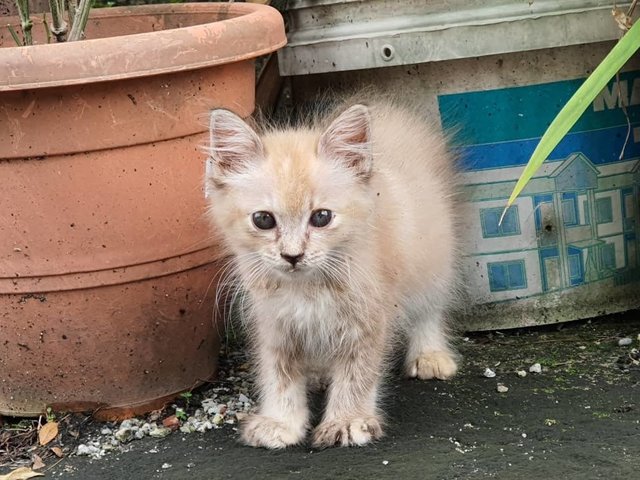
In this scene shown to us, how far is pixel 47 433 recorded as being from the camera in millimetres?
2711

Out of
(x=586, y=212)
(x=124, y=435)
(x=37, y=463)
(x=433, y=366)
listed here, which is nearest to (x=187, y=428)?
(x=124, y=435)

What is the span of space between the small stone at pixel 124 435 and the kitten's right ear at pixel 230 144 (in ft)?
2.61

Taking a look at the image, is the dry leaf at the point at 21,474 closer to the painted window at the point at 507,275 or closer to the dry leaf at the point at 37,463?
the dry leaf at the point at 37,463

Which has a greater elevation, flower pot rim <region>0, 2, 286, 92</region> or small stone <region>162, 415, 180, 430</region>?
flower pot rim <region>0, 2, 286, 92</region>

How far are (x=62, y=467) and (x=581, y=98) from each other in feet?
5.40

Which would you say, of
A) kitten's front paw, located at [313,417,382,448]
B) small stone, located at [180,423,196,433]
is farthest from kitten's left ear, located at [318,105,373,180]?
small stone, located at [180,423,196,433]

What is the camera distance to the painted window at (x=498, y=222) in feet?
10.3

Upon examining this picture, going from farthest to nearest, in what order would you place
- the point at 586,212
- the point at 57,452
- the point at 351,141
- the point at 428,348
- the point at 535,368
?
the point at 586,212, the point at 428,348, the point at 535,368, the point at 57,452, the point at 351,141

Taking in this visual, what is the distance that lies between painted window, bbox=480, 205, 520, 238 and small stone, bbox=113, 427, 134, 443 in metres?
1.32

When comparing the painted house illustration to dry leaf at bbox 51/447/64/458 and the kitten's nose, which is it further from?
dry leaf at bbox 51/447/64/458

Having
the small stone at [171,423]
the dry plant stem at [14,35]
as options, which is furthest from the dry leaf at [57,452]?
the dry plant stem at [14,35]

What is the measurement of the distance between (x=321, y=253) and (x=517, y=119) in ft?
3.41

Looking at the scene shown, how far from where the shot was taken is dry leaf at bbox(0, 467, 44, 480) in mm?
2520

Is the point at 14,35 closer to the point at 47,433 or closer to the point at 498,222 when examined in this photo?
the point at 47,433
